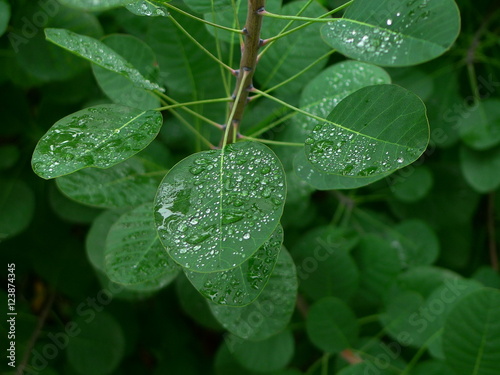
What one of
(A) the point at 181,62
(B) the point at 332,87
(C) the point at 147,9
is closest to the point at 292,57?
(B) the point at 332,87

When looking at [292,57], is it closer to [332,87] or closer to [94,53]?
[332,87]

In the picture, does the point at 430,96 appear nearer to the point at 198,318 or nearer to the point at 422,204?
the point at 422,204

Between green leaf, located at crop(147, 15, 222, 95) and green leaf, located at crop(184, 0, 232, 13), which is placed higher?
green leaf, located at crop(184, 0, 232, 13)

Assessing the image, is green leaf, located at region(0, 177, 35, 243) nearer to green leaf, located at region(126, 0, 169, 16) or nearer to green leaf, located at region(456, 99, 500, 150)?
green leaf, located at region(126, 0, 169, 16)

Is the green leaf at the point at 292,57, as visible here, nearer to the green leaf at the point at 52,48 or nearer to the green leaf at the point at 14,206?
the green leaf at the point at 52,48

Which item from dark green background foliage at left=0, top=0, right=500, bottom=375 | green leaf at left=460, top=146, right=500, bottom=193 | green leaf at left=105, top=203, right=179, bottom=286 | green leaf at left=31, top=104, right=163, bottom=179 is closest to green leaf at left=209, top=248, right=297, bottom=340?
dark green background foliage at left=0, top=0, right=500, bottom=375

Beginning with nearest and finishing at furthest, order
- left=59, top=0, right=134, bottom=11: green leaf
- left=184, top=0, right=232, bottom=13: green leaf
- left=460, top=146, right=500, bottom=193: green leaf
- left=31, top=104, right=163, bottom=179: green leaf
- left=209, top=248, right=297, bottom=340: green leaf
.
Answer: left=59, top=0, right=134, bottom=11: green leaf → left=31, top=104, right=163, bottom=179: green leaf → left=184, top=0, right=232, bottom=13: green leaf → left=209, top=248, right=297, bottom=340: green leaf → left=460, top=146, right=500, bottom=193: green leaf

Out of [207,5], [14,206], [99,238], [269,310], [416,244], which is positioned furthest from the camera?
[416,244]

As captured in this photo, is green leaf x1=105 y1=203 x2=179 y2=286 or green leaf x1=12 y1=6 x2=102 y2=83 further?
green leaf x1=12 y1=6 x2=102 y2=83
